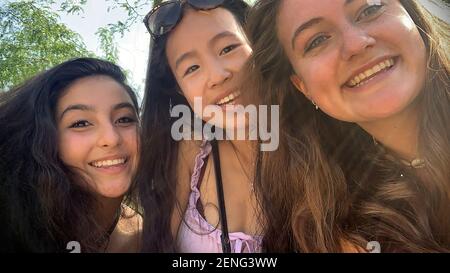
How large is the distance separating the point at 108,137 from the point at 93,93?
0.17 metres

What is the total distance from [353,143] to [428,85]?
313 mm

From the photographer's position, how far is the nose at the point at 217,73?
4.67 feet

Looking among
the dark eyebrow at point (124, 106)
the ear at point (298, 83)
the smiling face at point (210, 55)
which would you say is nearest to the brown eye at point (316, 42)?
the ear at point (298, 83)

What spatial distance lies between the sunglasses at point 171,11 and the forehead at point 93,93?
0.90 feet

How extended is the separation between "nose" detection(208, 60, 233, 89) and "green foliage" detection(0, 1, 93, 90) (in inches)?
18.0

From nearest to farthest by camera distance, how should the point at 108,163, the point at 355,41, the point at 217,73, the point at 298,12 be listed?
the point at 355,41
the point at 298,12
the point at 217,73
the point at 108,163

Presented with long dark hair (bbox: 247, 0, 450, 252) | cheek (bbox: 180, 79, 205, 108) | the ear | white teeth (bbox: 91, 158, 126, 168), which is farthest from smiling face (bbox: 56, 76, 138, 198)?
the ear

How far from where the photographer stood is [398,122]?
1318 mm

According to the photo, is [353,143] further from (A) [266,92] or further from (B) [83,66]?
(B) [83,66]

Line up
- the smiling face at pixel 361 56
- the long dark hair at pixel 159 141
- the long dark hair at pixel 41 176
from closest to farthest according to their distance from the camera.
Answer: the smiling face at pixel 361 56 < the long dark hair at pixel 41 176 < the long dark hair at pixel 159 141

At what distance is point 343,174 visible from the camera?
4.55 ft

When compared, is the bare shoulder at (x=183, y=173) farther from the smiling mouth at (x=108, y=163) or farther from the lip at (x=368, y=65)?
the lip at (x=368, y=65)

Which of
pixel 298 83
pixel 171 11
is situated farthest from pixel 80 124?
pixel 298 83

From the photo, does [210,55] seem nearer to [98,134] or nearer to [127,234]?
[98,134]
